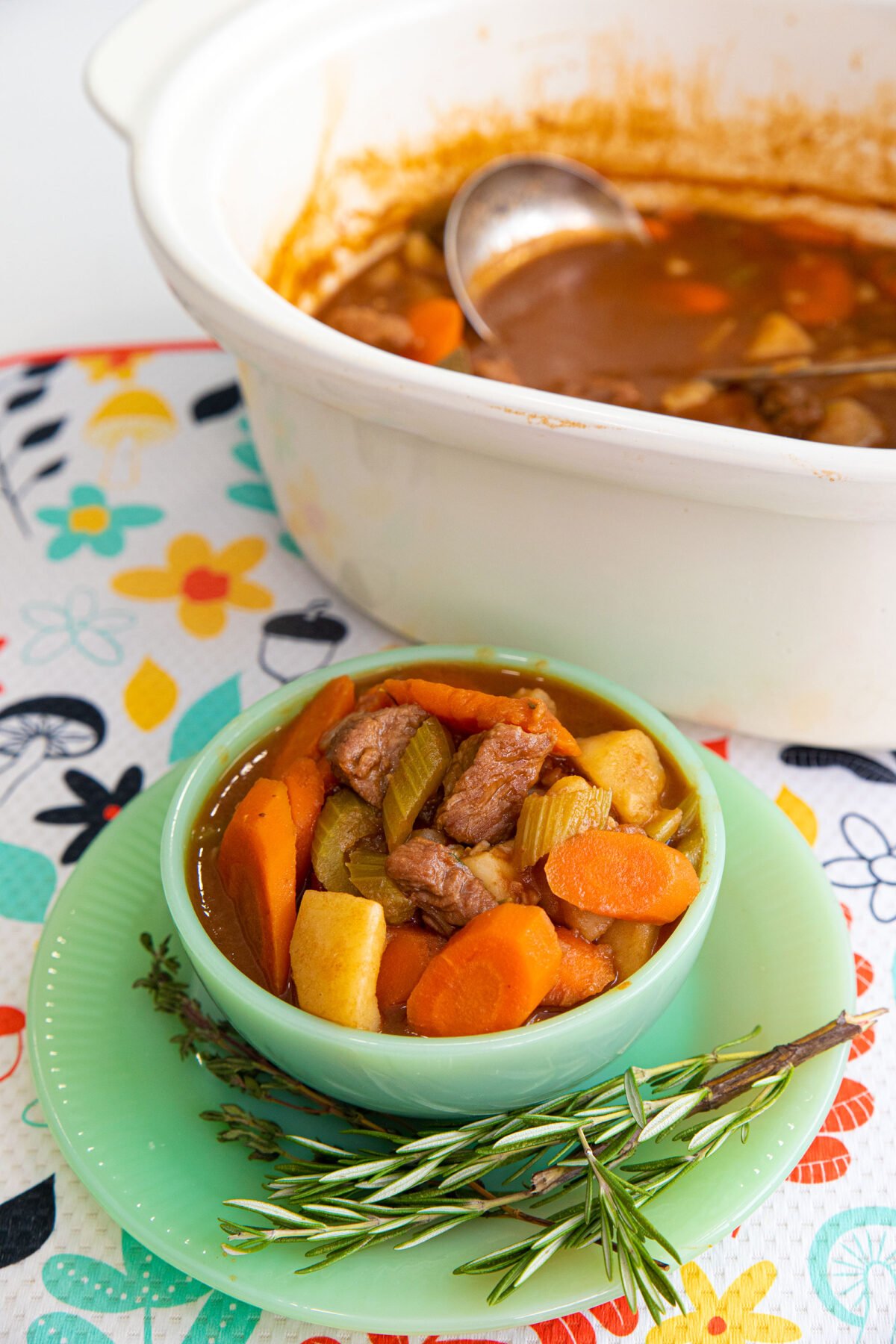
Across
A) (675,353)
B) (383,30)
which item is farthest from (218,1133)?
(383,30)

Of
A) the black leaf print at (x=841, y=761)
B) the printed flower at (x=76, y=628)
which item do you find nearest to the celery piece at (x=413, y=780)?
the black leaf print at (x=841, y=761)

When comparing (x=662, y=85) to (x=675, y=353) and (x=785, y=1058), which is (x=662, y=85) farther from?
(x=785, y=1058)

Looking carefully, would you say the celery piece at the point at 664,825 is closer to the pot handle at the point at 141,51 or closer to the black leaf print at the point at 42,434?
the pot handle at the point at 141,51

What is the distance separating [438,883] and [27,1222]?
0.44 metres

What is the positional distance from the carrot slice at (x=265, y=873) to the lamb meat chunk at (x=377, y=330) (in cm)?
89

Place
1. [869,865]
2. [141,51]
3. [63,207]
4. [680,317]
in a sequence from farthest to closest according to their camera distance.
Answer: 1. [63,207]
2. [680,317]
3. [141,51]
4. [869,865]

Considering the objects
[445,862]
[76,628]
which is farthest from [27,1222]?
[76,628]

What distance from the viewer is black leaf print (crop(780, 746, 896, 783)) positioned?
4.46ft

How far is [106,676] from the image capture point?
1.50 meters

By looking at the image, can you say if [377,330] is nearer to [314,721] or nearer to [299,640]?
[299,640]

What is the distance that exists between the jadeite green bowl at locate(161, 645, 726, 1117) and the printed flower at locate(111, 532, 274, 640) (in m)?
0.56

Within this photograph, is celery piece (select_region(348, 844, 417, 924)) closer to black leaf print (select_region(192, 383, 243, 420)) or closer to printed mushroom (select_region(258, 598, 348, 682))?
printed mushroom (select_region(258, 598, 348, 682))

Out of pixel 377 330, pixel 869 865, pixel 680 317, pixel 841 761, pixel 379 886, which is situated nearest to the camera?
pixel 379 886

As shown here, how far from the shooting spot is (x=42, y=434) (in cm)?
186
